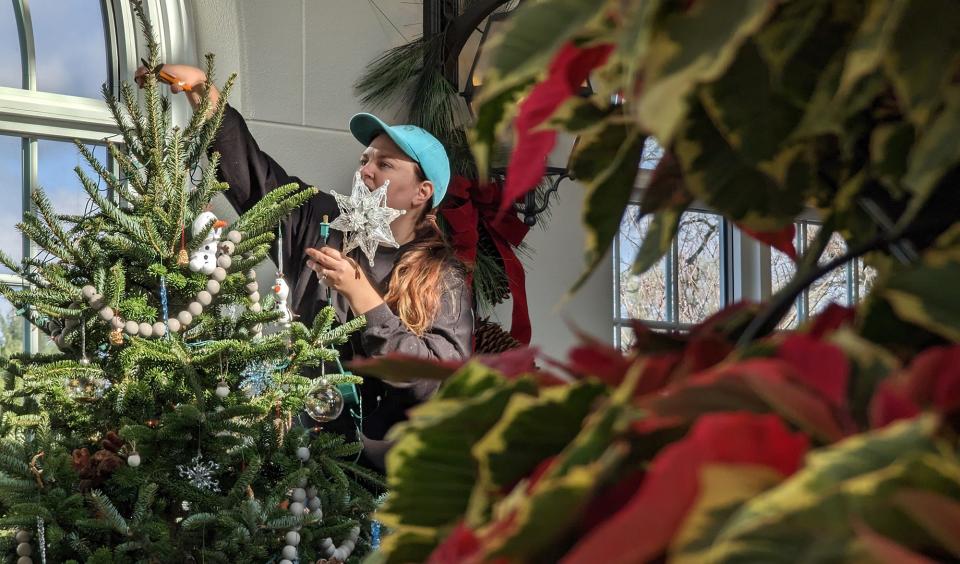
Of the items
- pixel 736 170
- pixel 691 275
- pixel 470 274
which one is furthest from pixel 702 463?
pixel 691 275

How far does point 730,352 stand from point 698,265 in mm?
3258

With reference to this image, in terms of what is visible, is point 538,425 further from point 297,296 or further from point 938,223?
point 297,296

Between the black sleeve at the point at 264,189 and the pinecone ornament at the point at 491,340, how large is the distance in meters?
0.39

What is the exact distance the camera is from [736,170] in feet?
0.88

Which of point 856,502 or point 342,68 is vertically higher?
point 342,68

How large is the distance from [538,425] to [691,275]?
10.7 ft


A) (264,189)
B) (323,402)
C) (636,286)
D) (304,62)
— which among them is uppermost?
(304,62)

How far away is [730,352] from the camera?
0.25 meters

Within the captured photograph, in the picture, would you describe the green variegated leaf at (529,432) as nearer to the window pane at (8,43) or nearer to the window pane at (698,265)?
the window pane at (8,43)

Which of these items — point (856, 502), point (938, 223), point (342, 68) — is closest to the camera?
point (856, 502)

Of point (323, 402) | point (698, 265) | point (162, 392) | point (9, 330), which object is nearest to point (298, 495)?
point (323, 402)

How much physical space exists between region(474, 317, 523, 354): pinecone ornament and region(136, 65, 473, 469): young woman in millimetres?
229

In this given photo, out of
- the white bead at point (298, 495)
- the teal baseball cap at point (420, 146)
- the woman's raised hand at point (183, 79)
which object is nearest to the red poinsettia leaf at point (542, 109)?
the white bead at point (298, 495)

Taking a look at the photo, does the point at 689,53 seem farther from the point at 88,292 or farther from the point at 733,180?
the point at 88,292
